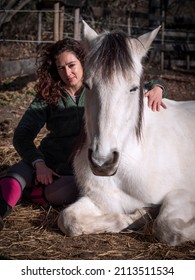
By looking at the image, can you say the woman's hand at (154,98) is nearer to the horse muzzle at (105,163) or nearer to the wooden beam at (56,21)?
the horse muzzle at (105,163)

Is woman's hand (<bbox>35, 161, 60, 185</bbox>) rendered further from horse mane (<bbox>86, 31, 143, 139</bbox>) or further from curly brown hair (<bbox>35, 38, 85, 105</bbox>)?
horse mane (<bbox>86, 31, 143, 139</bbox>)

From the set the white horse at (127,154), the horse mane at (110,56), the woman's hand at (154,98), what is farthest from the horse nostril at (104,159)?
the woman's hand at (154,98)

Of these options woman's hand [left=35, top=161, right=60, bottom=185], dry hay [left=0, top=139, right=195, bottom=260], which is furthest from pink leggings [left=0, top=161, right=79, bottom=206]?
dry hay [left=0, top=139, right=195, bottom=260]

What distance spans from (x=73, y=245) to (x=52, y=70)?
1551 millimetres

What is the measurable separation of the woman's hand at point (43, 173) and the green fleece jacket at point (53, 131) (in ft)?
0.23

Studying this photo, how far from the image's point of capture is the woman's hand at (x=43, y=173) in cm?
391

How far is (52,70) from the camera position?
403 centimetres

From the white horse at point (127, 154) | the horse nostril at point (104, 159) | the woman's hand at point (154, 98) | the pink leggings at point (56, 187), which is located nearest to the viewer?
the horse nostril at point (104, 159)

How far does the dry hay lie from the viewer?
307cm

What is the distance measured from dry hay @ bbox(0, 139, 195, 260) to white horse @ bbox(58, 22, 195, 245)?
3.0 inches

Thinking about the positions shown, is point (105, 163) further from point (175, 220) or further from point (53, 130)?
point (53, 130)

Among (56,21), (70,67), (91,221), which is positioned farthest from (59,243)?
(56,21)
